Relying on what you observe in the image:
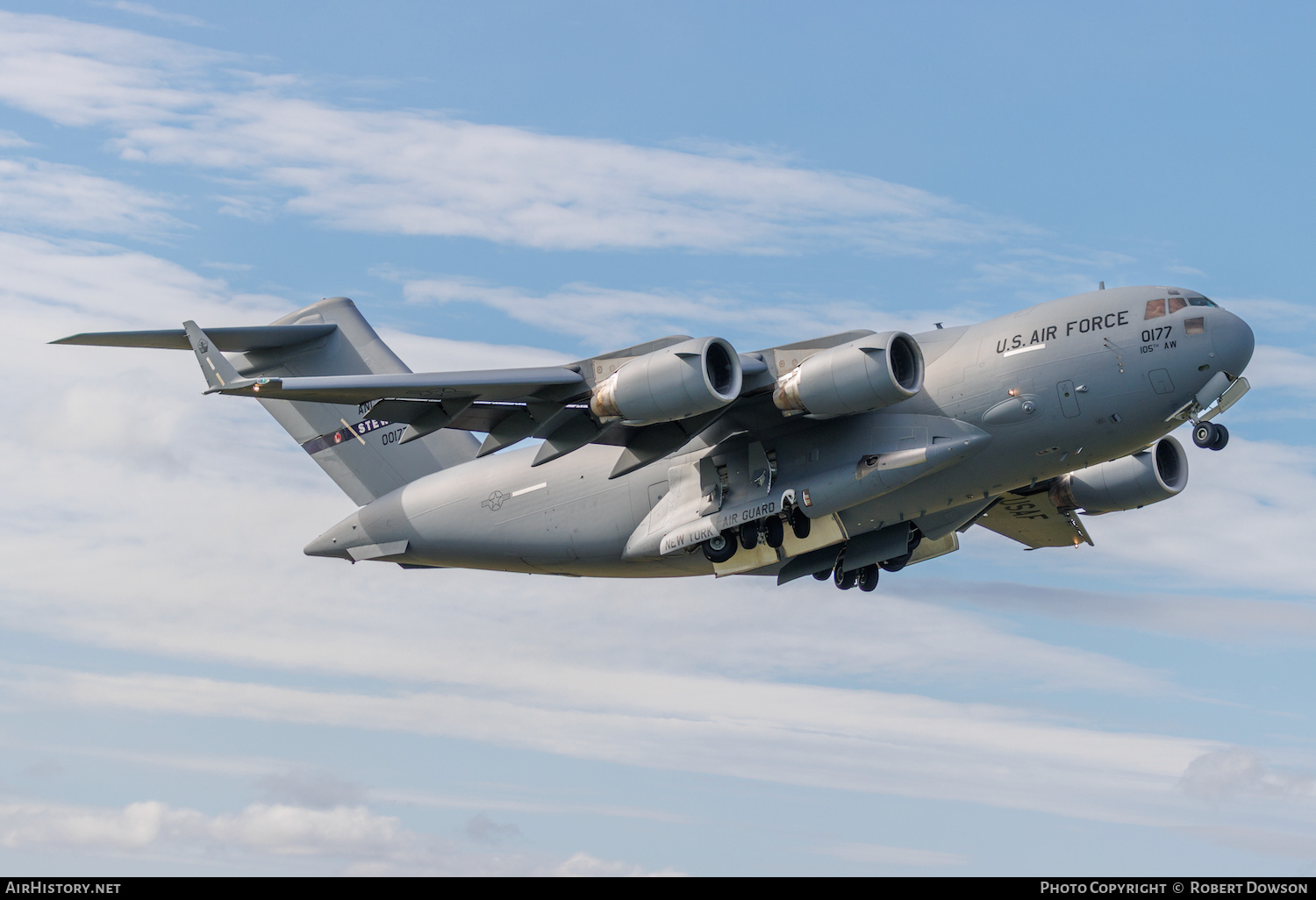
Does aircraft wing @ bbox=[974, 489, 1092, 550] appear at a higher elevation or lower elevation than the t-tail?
lower

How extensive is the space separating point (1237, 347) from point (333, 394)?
408 inches

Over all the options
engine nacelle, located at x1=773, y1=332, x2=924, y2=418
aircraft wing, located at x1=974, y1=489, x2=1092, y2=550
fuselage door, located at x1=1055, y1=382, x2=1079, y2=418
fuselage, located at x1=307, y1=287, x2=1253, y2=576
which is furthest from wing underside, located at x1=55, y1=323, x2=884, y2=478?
aircraft wing, located at x1=974, y1=489, x2=1092, y2=550

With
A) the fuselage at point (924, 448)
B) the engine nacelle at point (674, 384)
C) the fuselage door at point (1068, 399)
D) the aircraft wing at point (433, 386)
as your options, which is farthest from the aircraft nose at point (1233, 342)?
the aircraft wing at point (433, 386)

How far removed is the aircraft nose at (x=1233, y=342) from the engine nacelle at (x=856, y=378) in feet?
11.0

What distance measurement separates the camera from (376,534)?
2070 centimetres

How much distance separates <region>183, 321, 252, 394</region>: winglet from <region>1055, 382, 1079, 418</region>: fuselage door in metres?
10.4

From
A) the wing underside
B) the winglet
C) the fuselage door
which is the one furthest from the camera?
the winglet

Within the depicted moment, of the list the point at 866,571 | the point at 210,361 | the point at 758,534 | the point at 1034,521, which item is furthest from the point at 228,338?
the point at 1034,521

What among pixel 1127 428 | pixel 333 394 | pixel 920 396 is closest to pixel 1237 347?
pixel 1127 428

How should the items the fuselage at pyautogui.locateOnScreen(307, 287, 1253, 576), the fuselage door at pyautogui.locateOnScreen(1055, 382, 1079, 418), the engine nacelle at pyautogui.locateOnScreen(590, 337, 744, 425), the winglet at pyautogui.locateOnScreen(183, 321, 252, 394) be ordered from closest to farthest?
the engine nacelle at pyautogui.locateOnScreen(590, 337, 744, 425)
the fuselage at pyautogui.locateOnScreen(307, 287, 1253, 576)
the fuselage door at pyautogui.locateOnScreen(1055, 382, 1079, 418)
the winglet at pyautogui.locateOnScreen(183, 321, 252, 394)

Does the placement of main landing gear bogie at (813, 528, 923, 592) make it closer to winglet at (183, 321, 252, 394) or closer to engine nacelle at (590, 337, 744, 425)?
engine nacelle at (590, 337, 744, 425)

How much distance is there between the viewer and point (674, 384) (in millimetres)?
15617

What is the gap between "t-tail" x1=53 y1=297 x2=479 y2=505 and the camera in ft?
72.2
